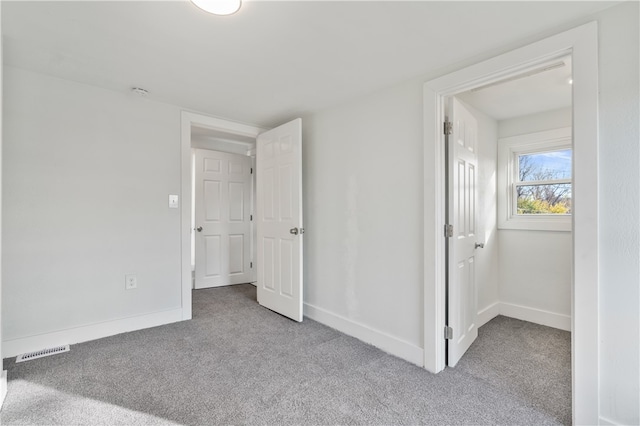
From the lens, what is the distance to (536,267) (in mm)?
3096

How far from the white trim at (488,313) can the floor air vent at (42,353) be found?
353 cm

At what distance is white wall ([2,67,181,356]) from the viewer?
2256 millimetres

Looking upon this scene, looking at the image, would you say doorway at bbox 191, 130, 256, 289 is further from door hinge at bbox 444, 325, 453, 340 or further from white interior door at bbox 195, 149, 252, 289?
door hinge at bbox 444, 325, 453, 340

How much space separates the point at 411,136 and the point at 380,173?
15.0 inches

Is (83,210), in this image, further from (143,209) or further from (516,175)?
(516,175)

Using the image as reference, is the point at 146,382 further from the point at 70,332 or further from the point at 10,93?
the point at 10,93

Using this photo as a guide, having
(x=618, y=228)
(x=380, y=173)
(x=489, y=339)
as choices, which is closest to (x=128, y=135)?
(x=380, y=173)

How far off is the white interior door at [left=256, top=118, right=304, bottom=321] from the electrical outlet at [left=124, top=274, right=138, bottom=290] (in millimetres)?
1250

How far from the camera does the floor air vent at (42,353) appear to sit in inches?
86.6

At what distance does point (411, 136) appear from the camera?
2.28m

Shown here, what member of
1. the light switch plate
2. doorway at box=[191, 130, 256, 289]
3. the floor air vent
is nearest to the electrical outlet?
the floor air vent

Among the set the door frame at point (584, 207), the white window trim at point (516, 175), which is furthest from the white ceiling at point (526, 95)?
the door frame at point (584, 207)

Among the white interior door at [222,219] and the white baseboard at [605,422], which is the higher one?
the white interior door at [222,219]

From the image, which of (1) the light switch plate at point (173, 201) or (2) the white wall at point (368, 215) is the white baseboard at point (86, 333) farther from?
(2) the white wall at point (368, 215)
